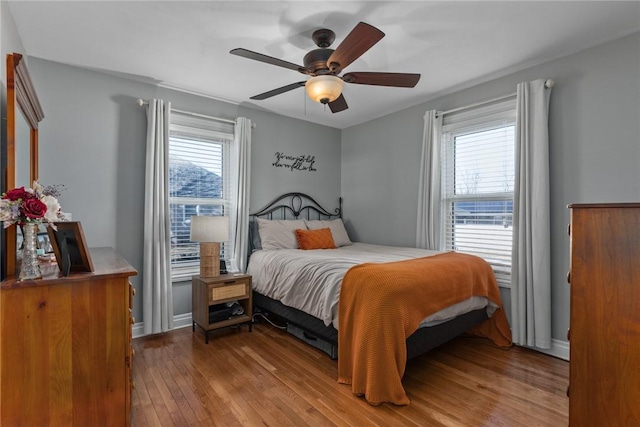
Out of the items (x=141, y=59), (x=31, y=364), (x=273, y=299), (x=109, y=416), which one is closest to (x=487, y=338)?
(x=273, y=299)

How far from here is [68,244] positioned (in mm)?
1512

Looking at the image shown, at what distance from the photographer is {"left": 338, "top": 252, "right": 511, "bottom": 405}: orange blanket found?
1982 millimetres

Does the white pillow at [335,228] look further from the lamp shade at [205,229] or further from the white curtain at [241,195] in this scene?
the lamp shade at [205,229]

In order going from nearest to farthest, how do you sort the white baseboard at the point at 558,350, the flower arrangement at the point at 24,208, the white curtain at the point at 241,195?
1. the flower arrangement at the point at 24,208
2. the white baseboard at the point at 558,350
3. the white curtain at the point at 241,195

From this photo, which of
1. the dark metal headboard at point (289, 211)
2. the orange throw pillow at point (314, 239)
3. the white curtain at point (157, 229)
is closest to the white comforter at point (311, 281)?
the orange throw pillow at point (314, 239)

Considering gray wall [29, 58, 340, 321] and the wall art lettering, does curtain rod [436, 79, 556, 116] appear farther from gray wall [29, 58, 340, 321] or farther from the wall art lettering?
gray wall [29, 58, 340, 321]

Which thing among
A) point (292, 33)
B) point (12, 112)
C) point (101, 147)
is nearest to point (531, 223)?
point (292, 33)

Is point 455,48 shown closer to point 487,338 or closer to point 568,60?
point 568,60

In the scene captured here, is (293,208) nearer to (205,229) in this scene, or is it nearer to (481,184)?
(205,229)

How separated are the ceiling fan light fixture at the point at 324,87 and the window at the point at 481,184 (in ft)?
5.99

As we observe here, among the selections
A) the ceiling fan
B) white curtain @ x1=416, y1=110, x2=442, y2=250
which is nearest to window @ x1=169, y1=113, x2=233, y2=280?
the ceiling fan

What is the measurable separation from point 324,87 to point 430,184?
6.21 ft

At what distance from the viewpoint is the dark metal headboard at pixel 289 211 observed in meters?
3.88

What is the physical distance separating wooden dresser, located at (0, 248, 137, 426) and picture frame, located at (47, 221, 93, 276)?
2.6 inches
